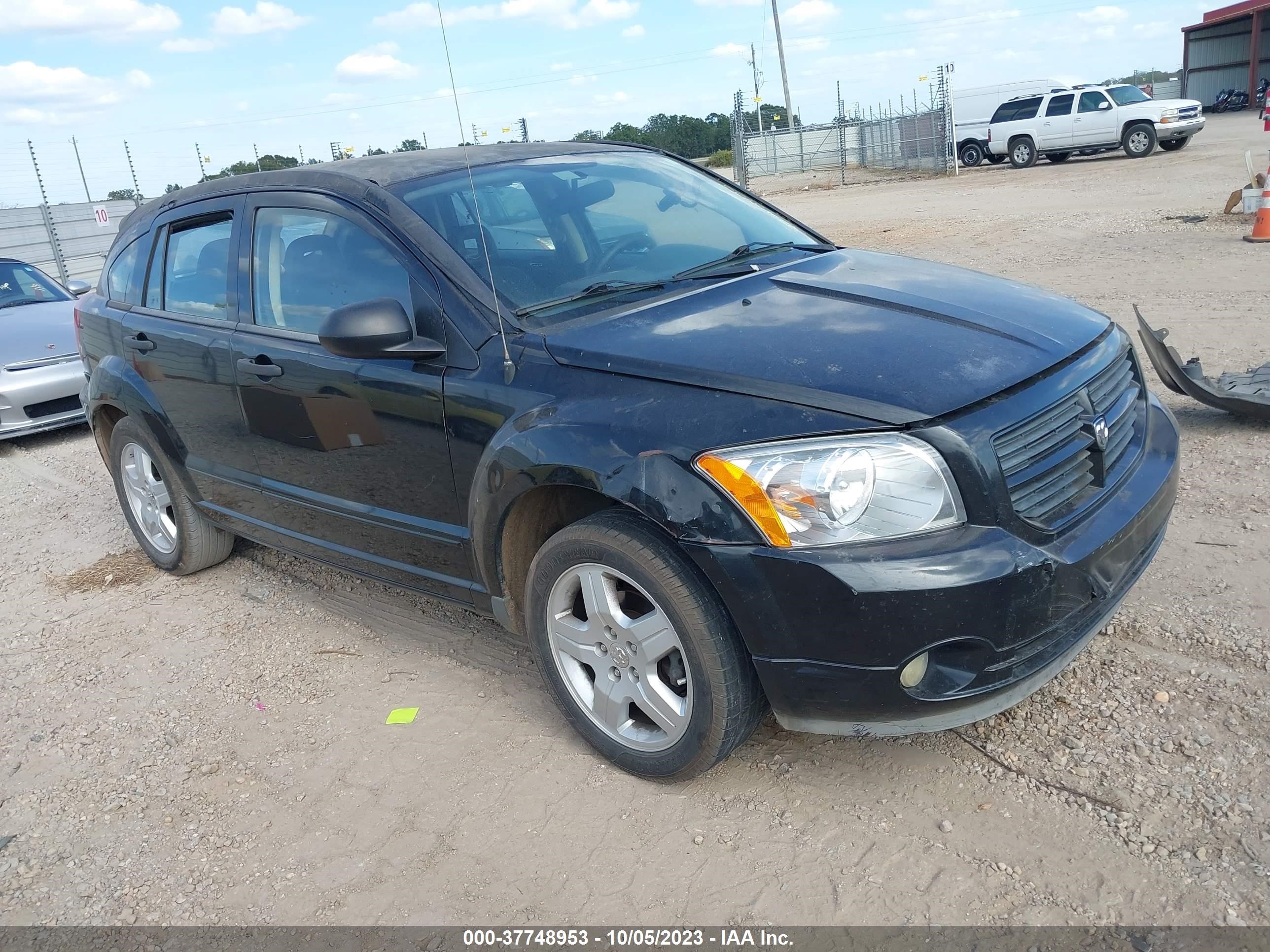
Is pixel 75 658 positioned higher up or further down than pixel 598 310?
Answer: further down

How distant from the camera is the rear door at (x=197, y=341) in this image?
400 cm

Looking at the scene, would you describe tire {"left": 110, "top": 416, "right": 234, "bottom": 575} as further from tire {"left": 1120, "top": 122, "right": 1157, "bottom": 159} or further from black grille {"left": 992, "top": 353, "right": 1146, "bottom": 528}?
tire {"left": 1120, "top": 122, "right": 1157, "bottom": 159}

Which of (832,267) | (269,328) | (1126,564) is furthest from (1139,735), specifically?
(269,328)

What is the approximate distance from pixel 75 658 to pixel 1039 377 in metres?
4.04

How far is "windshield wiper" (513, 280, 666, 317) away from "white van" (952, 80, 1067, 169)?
25.2 metres

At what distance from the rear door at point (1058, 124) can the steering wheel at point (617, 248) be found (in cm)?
2351

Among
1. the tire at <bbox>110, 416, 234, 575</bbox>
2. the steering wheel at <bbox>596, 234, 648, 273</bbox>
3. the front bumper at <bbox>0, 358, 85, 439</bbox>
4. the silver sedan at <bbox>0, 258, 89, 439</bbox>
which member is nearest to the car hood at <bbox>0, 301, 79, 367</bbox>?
the silver sedan at <bbox>0, 258, 89, 439</bbox>

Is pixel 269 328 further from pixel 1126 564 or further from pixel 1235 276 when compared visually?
pixel 1235 276

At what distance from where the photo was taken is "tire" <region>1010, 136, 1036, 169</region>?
79.5 ft

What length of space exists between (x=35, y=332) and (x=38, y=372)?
2.20ft

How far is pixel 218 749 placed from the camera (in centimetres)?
344

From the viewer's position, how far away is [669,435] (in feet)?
8.25

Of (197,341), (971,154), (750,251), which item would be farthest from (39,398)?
(971,154)

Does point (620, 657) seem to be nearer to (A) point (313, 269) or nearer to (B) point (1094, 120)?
(A) point (313, 269)
